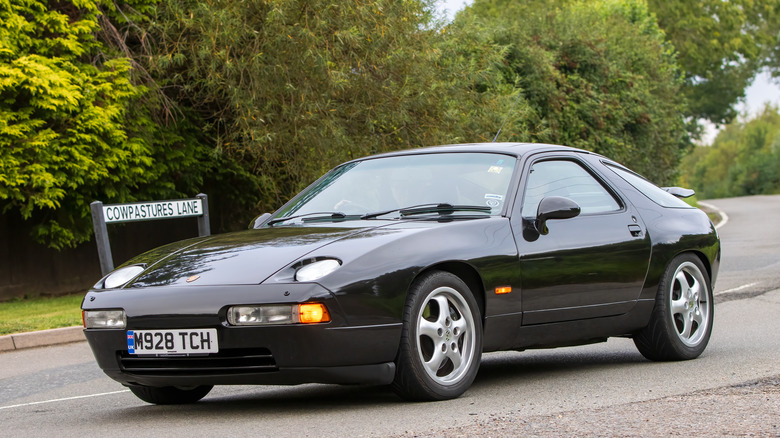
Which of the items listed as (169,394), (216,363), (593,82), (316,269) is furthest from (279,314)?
(593,82)

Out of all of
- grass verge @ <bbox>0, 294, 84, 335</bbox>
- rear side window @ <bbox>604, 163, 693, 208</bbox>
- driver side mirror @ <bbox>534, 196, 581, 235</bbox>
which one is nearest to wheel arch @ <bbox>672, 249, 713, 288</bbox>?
rear side window @ <bbox>604, 163, 693, 208</bbox>

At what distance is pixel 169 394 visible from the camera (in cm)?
620

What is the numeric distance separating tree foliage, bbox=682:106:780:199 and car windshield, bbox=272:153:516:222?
213 feet

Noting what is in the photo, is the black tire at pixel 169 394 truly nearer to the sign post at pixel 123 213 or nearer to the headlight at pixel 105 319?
the headlight at pixel 105 319

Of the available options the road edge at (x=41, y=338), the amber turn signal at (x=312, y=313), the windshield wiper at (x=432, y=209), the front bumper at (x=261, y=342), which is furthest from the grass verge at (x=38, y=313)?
the amber turn signal at (x=312, y=313)

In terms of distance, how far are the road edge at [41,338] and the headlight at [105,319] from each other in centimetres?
635

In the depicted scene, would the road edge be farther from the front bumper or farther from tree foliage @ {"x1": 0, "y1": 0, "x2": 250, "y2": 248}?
the front bumper

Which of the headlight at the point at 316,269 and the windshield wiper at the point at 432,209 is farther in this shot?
the windshield wiper at the point at 432,209

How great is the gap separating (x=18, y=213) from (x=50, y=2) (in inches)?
150

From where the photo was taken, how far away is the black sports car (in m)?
5.24

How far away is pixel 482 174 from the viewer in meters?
6.56

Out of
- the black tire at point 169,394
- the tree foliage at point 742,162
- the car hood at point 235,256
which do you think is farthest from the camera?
the tree foliage at point 742,162

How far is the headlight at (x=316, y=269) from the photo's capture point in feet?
17.1

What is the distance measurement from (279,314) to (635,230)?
2.83 metres
